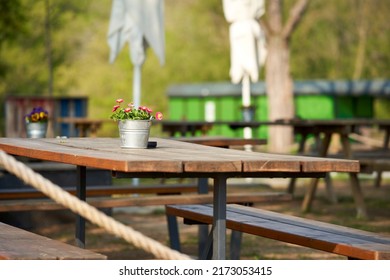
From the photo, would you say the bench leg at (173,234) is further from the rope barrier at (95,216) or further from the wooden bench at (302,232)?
the rope barrier at (95,216)

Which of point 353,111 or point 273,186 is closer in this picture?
point 273,186

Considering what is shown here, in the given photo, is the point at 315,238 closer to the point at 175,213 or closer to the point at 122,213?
the point at 175,213

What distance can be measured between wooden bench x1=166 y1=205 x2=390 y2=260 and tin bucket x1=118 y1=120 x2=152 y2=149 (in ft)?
2.21

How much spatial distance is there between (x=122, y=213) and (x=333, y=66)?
84.4 feet

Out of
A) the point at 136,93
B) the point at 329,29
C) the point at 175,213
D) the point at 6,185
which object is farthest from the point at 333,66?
the point at 175,213

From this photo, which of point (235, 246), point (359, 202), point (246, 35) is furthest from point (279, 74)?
point (235, 246)

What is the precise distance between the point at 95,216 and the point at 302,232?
5.14 feet

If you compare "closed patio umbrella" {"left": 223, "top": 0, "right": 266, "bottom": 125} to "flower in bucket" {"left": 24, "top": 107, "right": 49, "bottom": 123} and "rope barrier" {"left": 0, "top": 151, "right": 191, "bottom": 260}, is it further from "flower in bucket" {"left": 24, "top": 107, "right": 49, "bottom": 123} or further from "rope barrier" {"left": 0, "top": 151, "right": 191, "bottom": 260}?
"rope barrier" {"left": 0, "top": 151, "right": 191, "bottom": 260}

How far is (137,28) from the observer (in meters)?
10.1

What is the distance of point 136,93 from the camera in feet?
33.8

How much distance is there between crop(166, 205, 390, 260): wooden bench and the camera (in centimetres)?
388

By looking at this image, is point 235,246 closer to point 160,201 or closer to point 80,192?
point 160,201

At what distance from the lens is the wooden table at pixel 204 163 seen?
349 centimetres

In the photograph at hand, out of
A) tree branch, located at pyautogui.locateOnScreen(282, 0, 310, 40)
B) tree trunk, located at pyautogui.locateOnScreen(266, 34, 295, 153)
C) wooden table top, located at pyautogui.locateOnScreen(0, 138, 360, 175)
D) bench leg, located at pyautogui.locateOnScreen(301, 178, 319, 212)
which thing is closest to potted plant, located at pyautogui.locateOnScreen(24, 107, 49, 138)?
bench leg, located at pyautogui.locateOnScreen(301, 178, 319, 212)
